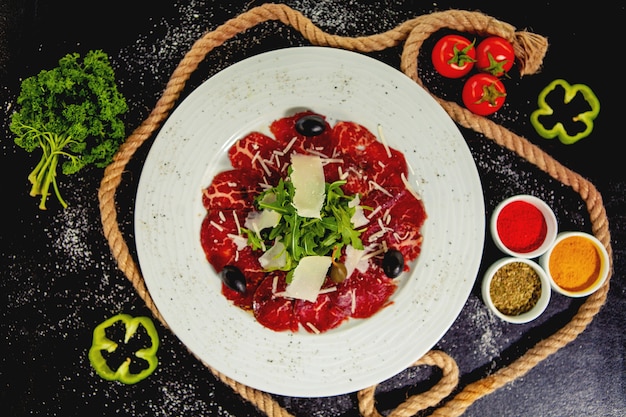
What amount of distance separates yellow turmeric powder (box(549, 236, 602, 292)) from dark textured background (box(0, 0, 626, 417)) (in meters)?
0.19

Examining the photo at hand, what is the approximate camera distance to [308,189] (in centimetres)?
309

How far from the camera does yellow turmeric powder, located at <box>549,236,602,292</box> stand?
335cm

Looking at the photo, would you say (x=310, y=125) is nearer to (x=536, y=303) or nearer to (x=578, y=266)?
(x=536, y=303)

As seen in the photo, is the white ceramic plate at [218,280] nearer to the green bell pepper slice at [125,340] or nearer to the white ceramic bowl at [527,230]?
the white ceramic bowl at [527,230]

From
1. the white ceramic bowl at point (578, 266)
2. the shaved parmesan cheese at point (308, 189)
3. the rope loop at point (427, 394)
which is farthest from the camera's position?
Answer: the rope loop at point (427, 394)

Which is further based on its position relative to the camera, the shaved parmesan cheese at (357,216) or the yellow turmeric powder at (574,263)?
the yellow turmeric powder at (574,263)

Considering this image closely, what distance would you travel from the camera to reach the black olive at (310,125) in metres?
3.17

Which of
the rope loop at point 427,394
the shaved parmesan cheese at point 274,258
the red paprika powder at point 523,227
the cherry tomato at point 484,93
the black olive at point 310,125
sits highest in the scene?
the cherry tomato at point 484,93

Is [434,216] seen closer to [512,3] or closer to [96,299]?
[512,3]

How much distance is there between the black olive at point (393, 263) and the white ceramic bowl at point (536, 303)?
22.2 inches

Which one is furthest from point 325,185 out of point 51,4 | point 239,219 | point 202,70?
point 51,4

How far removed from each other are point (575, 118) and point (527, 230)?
81 cm

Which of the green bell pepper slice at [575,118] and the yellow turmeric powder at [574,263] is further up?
the green bell pepper slice at [575,118]

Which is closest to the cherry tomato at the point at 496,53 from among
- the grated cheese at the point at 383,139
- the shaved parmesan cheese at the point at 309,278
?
the grated cheese at the point at 383,139
